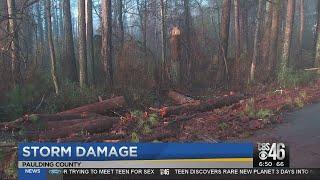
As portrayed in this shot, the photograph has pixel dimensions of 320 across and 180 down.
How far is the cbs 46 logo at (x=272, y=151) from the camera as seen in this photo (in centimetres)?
372

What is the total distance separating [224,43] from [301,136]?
77cm

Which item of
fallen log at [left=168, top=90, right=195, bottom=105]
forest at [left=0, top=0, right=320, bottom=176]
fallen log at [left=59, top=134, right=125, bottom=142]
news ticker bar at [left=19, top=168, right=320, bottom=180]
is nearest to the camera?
news ticker bar at [left=19, top=168, right=320, bottom=180]

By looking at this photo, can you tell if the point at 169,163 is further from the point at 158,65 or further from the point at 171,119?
the point at 158,65

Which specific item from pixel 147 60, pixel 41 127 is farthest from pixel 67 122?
pixel 147 60

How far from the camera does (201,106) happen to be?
4039mm

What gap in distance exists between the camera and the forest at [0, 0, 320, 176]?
392 cm

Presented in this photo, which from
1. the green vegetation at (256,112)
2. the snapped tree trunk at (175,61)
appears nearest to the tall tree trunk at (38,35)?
the snapped tree trunk at (175,61)

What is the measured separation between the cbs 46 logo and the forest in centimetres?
16

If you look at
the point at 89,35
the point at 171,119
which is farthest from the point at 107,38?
the point at 171,119

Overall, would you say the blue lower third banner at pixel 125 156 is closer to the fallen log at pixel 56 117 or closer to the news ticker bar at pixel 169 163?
the news ticker bar at pixel 169 163

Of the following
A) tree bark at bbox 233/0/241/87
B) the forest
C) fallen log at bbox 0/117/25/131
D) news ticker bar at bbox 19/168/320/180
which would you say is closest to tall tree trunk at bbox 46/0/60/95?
the forest

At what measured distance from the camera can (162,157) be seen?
3734mm

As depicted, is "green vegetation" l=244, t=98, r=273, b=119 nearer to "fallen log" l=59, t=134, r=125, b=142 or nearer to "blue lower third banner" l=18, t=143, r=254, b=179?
"blue lower third banner" l=18, t=143, r=254, b=179

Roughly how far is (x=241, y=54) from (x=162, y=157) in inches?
34.8
